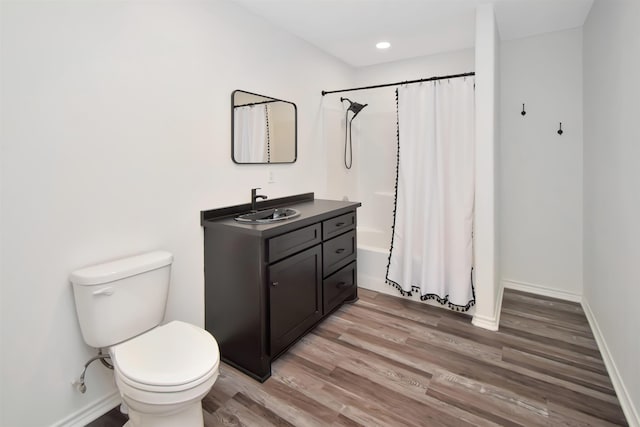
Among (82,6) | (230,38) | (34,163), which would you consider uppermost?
(230,38)

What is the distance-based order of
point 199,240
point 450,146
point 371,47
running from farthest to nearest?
point 371,47, point 450,146, point 199,240

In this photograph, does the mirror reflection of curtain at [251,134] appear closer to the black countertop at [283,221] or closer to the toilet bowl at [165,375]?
the black countertop at [283,221]

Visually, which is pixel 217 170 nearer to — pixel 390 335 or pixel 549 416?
pixel 390 335

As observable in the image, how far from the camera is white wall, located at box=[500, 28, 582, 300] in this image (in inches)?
115

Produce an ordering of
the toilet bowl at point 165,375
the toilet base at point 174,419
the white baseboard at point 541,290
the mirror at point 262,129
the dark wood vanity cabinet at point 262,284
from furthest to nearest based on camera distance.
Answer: the white baseboard at point 541,290
the mirror at point 262,129
the dark wood vanity cabinet at point 262,284
the toilet base at point 174,419
the toilet bowl at point 165,375

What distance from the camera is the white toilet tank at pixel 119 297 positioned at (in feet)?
4.82

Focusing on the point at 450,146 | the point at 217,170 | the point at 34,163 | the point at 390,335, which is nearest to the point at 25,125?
the point at 34,163

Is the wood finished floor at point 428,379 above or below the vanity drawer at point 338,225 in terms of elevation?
below

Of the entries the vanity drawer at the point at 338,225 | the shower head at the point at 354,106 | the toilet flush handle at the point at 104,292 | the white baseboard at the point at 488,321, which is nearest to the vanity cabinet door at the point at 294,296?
the vanity drawer at the point at 338,225

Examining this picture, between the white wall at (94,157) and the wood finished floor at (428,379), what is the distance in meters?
0.50

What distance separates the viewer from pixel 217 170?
2219mm

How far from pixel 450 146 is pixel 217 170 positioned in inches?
71.7

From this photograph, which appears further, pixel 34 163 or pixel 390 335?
pixel 390 335

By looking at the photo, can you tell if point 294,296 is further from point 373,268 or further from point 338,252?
point 373,268
